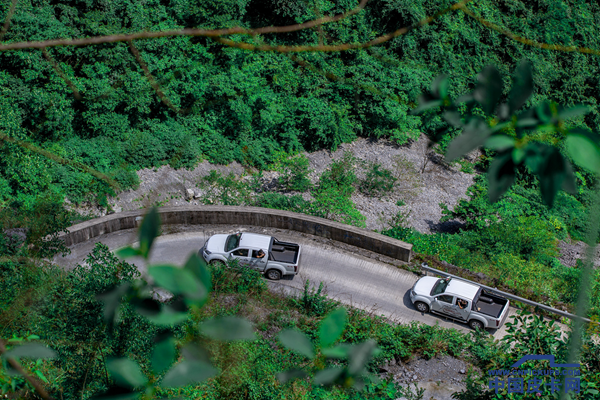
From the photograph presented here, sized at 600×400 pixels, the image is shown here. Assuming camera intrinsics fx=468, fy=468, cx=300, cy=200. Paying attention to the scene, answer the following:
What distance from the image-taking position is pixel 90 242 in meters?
14.5

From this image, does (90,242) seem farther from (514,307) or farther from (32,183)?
(514,307)

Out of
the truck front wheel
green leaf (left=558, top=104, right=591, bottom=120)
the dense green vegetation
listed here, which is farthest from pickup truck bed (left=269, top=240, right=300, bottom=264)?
green leaf (left=558, top=104, right=591, bottom=120)

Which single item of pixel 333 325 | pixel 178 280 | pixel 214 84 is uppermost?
pixel 178 280

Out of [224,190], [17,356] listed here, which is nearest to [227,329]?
[17,356]

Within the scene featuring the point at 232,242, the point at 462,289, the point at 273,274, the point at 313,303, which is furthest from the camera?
the point at 232,242

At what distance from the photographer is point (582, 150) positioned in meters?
1.66

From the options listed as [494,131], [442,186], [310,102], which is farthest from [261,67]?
[494,131]

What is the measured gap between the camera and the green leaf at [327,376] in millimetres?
1848

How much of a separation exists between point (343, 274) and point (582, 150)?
1300 centimetres

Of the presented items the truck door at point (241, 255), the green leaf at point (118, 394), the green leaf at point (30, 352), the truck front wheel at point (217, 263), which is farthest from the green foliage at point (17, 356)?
the truck door at point (241, 255)

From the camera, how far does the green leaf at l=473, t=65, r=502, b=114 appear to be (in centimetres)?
184

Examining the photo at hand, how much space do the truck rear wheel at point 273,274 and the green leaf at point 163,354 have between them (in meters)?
12.3

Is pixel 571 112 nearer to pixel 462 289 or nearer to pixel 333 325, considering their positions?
pixel 333 325

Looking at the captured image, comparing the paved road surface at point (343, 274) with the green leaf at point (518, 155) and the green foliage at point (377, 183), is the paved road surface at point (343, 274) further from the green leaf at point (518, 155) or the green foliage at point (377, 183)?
the green leaf at point (518, 155)
